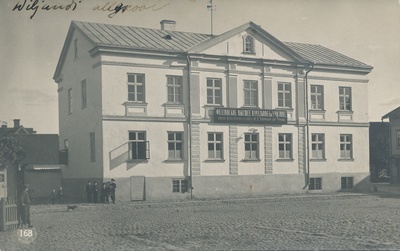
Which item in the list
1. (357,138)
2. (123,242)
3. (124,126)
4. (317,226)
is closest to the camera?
(123,242)

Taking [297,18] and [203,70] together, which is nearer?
[297,18]

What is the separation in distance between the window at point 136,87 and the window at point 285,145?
9475 millimetres

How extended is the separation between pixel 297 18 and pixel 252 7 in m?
2.11

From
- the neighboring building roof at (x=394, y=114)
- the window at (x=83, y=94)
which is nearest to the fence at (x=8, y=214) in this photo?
the window at (x=83, y=94)

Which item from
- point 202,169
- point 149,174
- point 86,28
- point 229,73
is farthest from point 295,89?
point 86,28

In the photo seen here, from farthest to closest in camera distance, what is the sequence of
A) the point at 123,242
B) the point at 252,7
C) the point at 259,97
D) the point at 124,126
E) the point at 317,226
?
the point at 259,97 → the point at 124,126 → the point at 252,7 → the point at 317,226 → the point at 123,242

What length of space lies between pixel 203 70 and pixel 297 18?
13.2m

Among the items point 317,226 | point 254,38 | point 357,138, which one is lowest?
point 317,226

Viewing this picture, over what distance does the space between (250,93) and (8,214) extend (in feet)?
64.0

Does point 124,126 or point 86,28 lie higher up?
point 86,28

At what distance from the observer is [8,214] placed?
1606cm

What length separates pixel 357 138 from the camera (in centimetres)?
3653

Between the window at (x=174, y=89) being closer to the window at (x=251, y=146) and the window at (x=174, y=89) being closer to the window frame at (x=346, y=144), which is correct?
the window at (x=251, y=146)

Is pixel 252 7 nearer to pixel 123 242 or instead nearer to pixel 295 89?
pixel 123 242
